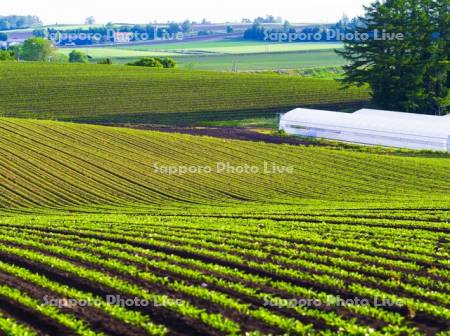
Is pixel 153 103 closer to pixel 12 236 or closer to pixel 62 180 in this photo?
pixel 62 180

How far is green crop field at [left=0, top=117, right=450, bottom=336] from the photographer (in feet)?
44.9

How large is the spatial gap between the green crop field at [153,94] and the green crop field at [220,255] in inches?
1398

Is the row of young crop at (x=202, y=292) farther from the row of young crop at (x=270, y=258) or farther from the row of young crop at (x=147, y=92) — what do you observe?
the row of young crop at (x=147, y=92)

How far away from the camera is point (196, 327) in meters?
13.2

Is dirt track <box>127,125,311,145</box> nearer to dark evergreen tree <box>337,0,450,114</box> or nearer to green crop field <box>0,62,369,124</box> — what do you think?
green crop field <box>0,62,369,124</box>

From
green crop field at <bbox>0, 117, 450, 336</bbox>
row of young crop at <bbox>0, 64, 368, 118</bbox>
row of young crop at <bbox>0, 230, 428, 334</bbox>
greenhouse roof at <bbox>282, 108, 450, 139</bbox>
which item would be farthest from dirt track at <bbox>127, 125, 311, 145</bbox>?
row of young crop at <bbox>0, 230, 428, 334</bbox>

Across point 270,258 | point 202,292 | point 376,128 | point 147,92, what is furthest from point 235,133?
point 202,292

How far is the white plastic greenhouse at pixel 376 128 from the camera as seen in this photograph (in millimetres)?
58312

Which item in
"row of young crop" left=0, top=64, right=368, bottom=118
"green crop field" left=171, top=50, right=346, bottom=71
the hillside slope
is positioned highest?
"green crop field" left=171, top=50, right=346, bottom=71

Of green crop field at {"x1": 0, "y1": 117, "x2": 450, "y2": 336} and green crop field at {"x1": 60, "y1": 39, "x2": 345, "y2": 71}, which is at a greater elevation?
green crop field at {"x1": 60, "y1": 39, "x2": 345, "y2": 71}

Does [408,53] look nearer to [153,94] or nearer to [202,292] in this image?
[153,94]

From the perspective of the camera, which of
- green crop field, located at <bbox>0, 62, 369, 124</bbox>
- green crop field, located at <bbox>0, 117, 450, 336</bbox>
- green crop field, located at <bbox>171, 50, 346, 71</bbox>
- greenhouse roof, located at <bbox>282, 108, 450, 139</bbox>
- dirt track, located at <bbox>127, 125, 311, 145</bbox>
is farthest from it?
green crop field, located at <bbox>171, 50, 346, 71</bbox>

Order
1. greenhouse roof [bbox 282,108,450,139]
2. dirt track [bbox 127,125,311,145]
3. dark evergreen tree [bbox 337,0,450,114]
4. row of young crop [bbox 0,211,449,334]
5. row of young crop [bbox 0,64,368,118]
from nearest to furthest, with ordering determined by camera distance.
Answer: row of young crop [bbox 0,211,449,334], greenhouse roof [bbox 282,108,450,139], dirt track [bbox 127,125,311,145], dark evergreen tree [bbox 337,0,450,114], row of young crop [bbox 0,64,368,118]

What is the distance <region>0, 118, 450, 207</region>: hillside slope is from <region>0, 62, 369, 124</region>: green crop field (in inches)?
902
